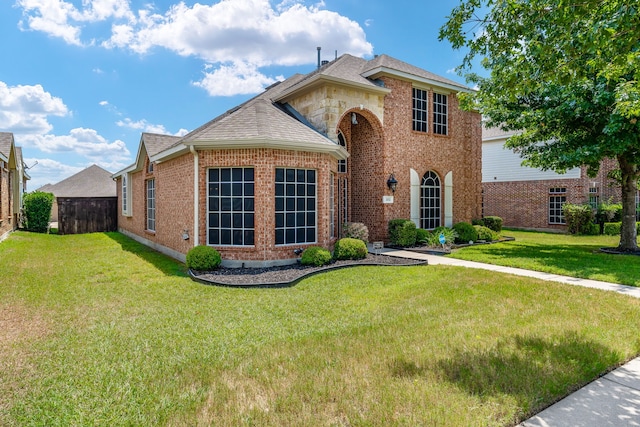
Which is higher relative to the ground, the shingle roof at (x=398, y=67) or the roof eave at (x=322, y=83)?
the shingle roof at (x=398, y=67)

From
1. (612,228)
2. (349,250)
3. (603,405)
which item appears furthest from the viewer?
(612,228)

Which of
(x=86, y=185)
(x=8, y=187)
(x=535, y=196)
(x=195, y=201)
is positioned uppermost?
(x=86, y=185)

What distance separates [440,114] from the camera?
52.4 ft

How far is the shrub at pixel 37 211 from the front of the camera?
21.1 m

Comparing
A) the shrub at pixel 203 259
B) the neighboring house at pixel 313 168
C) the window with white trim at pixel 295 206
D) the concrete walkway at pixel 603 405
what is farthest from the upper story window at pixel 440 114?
the concrete walkway at pixel 603 405

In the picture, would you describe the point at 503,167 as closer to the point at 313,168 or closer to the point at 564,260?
the point at 564,260

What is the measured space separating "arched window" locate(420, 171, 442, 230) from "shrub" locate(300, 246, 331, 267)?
6.93m

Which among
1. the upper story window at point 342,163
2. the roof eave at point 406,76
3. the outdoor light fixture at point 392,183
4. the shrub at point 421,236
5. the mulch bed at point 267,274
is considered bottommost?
the mulch bed at point 267,274

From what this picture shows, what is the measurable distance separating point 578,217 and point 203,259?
787 inches

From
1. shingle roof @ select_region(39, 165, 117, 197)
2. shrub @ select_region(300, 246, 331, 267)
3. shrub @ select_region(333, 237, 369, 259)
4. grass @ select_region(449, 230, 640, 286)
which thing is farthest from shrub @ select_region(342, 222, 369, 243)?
shingle roof @ select_region(39, 165, 117, 197)

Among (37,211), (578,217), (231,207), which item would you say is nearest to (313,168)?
(231,207)

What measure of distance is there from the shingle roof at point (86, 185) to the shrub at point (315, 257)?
96.3ft

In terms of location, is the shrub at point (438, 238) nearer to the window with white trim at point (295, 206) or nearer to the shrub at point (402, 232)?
the shrub at point (402, 232)

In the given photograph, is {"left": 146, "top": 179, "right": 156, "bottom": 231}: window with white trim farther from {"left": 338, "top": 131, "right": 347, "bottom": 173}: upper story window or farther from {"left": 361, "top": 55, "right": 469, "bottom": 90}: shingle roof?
{"left": 361, "top": 55, "right": 469, "bottom": 90}: shingle roof
